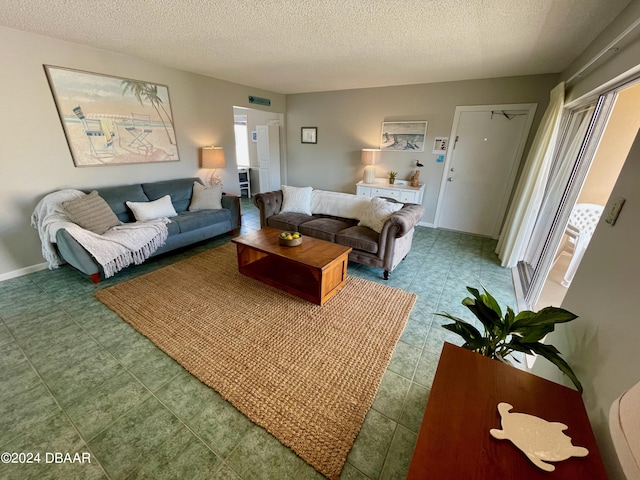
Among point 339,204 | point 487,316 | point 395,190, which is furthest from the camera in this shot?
point 395,190

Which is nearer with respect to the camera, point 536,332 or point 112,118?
point 536,332

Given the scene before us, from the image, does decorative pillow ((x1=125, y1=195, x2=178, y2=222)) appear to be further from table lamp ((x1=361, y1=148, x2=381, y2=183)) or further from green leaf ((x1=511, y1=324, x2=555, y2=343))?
green leaf ((x1=511, y1=324, x2=555, y2=343))

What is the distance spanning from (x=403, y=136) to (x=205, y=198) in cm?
342

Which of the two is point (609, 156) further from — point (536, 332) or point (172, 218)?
point (172, 218)

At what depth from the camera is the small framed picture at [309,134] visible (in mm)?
5305

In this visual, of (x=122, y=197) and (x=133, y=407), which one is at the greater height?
(x=122, y=197)

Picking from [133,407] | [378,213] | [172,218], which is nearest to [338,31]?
[378,213]

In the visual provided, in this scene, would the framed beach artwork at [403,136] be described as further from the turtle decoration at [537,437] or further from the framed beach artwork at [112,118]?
the turtle decoration at [537,437]

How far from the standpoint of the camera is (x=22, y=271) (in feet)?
8.99

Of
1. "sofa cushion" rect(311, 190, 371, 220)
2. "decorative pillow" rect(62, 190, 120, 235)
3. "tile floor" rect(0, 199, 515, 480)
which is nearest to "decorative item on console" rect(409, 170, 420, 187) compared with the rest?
"sofa cushion" rect(311, 190, 371, 220)

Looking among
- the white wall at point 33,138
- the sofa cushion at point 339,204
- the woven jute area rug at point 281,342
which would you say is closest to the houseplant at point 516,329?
the woven jute area rug at point 281,342

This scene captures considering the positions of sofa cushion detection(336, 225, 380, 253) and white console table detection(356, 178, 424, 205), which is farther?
white console table detection(356, 178, 424, 205)

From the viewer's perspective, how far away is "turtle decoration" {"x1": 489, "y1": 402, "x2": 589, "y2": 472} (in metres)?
0.71

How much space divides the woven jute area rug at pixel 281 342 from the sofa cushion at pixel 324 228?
58cm
